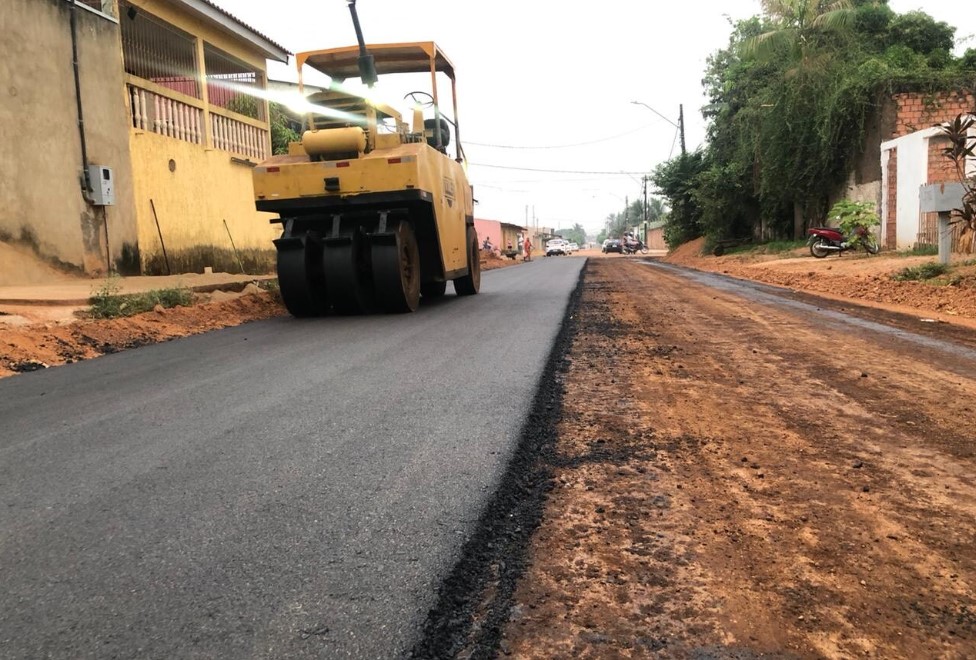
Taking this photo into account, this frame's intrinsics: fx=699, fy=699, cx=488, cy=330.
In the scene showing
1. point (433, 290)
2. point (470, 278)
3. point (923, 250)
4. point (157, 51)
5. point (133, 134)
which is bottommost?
point (433, 290)

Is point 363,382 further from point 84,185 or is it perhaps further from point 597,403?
point 84,185

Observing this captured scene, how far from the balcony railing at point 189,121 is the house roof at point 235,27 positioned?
1.69 metres

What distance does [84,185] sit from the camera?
1036 centimetres

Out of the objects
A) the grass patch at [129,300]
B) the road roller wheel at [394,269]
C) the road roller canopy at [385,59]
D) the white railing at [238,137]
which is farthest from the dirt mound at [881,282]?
the white railing at [238,137]

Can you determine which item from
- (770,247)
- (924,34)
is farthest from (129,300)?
(924,34)

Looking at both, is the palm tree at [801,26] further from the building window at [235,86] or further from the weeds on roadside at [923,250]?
the building window at [235,86]

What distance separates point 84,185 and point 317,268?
430 centimetres

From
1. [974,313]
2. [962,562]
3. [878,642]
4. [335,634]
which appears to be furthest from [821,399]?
[974,313]

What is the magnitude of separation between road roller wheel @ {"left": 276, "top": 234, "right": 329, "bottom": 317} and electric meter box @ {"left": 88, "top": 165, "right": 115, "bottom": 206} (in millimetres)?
3882

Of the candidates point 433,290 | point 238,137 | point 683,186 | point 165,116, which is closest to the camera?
point 433,290

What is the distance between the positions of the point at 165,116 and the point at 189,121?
0.80 meters

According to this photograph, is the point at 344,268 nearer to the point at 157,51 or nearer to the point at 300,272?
the point at 300,272

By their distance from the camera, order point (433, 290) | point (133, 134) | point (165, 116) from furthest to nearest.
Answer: point (165, 116), point (433, 290), point (133, 134)

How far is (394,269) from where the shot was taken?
334 inches
